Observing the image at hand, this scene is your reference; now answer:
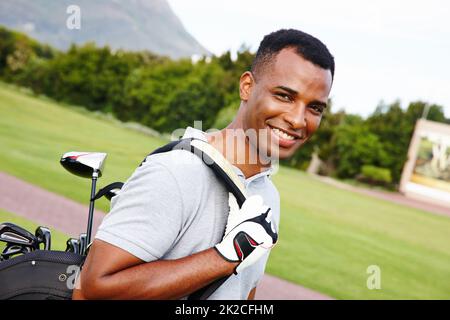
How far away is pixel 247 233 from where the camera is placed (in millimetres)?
1842

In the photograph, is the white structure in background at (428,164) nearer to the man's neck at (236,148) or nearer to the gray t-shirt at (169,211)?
the man's neck at (236,148)

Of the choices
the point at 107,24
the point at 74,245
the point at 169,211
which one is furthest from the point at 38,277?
the point at 107,24

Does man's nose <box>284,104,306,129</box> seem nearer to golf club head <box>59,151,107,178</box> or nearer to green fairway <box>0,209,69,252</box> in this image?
golf club head <box>59,151,107,178</box>

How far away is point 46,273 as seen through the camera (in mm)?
2072

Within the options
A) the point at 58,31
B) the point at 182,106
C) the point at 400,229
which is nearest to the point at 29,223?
the point at 400,229

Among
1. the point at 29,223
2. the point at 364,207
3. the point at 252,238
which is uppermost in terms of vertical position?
the point at 252,238

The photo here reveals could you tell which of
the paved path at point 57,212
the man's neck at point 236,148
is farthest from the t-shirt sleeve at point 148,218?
the paved path at point 57,212

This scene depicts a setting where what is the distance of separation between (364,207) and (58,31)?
87926mm

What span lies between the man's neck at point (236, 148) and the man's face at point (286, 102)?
0.13ft

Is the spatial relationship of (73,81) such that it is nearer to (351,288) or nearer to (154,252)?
(351,288)

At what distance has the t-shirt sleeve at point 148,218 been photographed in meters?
1.68

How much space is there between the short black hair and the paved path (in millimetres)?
5408

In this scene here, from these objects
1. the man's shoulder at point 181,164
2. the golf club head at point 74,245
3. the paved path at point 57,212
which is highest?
the man's shoulder at point 181,164

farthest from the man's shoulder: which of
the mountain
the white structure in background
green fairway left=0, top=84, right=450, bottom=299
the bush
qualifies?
the mountain
